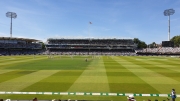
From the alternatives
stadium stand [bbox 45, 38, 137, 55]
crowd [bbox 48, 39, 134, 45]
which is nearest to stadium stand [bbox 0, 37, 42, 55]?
stadium stand [bbox 45, 38, 137, 55]

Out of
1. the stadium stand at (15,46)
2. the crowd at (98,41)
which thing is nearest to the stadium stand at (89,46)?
the crowd at (98,41)

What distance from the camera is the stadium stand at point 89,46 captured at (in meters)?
136

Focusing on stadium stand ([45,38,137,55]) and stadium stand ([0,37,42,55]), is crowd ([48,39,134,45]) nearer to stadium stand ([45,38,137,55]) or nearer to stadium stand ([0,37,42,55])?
stadium stand ([45,38,137,55])

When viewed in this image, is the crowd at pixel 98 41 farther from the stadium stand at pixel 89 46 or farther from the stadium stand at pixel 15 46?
the stadium stand at pixel 15 46

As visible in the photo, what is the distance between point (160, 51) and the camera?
338ft

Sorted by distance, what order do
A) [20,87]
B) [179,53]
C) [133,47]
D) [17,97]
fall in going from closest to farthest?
[17,97] → [20,87] → [179,53] → [133,47]

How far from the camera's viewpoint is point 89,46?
454 ft

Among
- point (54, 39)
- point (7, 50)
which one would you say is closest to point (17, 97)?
point (7, 50)

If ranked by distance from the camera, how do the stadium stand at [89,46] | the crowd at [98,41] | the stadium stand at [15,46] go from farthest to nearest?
the crowd at [98,41], the stadium stand at [89,46], the stadium stand at [15,46]

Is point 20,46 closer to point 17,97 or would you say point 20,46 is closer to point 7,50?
point 7,50

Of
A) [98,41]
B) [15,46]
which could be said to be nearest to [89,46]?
[98,41]

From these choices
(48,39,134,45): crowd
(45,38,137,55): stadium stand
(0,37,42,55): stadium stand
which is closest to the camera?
(0,37,42,55): stadium stand

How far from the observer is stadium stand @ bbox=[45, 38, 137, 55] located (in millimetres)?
135750

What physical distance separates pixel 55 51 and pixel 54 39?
11360 mm
